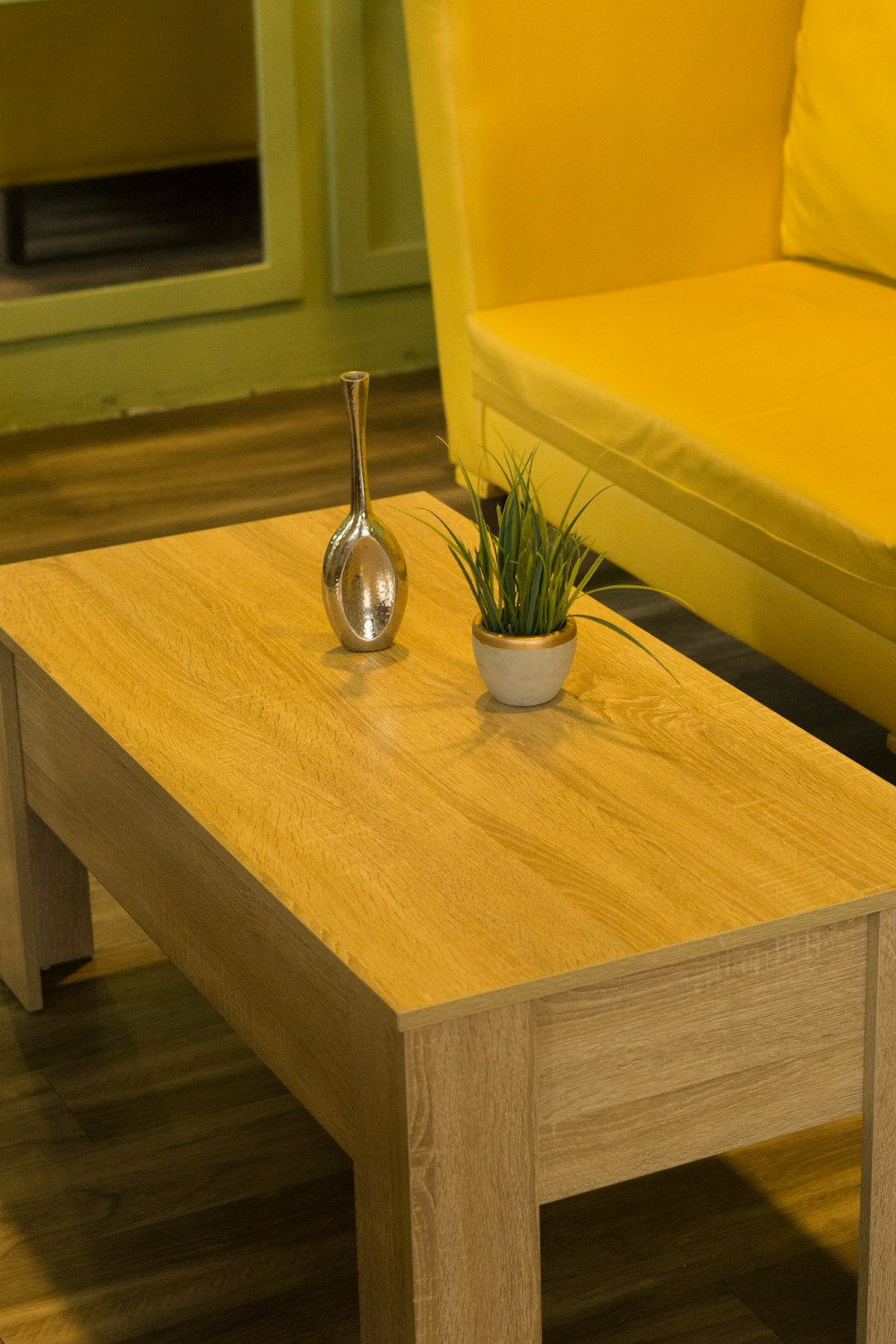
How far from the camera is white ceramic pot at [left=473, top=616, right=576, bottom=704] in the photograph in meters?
1.51

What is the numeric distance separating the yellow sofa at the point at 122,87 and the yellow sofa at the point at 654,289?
0.98m

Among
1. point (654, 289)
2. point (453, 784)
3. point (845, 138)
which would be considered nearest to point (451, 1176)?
point (453, 784)

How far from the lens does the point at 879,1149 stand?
1326 millimetres

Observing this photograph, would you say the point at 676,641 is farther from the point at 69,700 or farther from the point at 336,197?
the point at 336,197

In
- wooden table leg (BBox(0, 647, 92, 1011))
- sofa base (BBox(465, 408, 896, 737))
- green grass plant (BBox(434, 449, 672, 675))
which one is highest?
green grass plant (BBox(434, 449, 672, 675))

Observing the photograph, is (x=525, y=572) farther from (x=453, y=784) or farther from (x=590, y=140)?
(x=590, y=140)

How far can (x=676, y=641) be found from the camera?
2656 mm

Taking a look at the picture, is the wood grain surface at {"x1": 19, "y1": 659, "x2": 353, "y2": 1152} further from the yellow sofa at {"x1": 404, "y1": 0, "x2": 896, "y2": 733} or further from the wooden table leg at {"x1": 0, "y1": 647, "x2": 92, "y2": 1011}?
the yellow sofa at {"x1": 404, "y1": 0, "x2": 896, "y2": 733}

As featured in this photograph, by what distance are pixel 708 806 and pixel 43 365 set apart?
263 centimetres

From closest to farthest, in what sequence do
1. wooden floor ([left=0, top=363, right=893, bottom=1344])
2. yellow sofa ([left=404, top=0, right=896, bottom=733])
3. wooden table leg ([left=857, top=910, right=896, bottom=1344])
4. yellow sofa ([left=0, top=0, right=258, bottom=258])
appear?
wooden table leg ([left=857, top=910, right=896, bottom=1344])
wooden floor ([left=0, top=363, right=893, bottom=1344])
yellow sofa ([left=404, top=0, right=896, bottom=733])
yellow sofa ([left=0, top=0, right=258, bottom=258])

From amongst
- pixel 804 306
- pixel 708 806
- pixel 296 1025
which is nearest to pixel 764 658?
pixel 804 306

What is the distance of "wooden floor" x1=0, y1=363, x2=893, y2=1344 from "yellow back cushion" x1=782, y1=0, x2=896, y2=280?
1.59 meters

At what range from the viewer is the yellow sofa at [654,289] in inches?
91.3

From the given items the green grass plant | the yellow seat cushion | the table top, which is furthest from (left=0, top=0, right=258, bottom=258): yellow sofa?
the green grass plant
